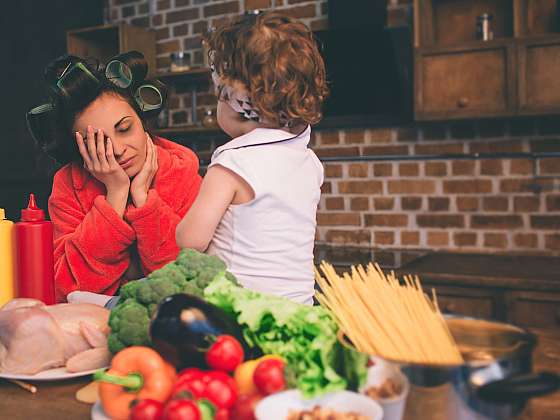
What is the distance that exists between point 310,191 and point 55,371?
68 centimetres

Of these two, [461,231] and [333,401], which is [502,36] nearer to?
[461,231]

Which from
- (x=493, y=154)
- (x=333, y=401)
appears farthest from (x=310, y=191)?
(x=493, y=154)

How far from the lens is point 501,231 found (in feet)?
9.66

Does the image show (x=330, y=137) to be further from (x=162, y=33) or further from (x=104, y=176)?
(x=104, y=176)

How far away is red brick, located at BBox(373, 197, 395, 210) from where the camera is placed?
3.16 m

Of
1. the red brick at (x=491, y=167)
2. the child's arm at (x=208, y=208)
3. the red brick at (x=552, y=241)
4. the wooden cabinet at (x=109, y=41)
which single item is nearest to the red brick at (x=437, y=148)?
the red brick at (x=491, y=167)

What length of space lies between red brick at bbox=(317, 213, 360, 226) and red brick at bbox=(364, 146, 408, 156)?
0.33 metres

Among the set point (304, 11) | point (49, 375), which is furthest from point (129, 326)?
point (304, 11)

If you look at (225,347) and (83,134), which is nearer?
(225,347)

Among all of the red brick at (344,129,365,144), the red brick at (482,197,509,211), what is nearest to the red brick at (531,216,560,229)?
the red brick at (482,197,509,211)

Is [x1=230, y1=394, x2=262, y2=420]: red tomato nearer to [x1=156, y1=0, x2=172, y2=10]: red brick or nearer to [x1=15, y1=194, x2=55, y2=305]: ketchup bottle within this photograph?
[x1=15, y1=194, x2=55, y2=305]: ketchup bottle

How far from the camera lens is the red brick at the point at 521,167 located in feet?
9.46

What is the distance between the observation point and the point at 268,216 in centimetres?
134

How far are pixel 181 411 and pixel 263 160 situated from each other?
0.74 metres
